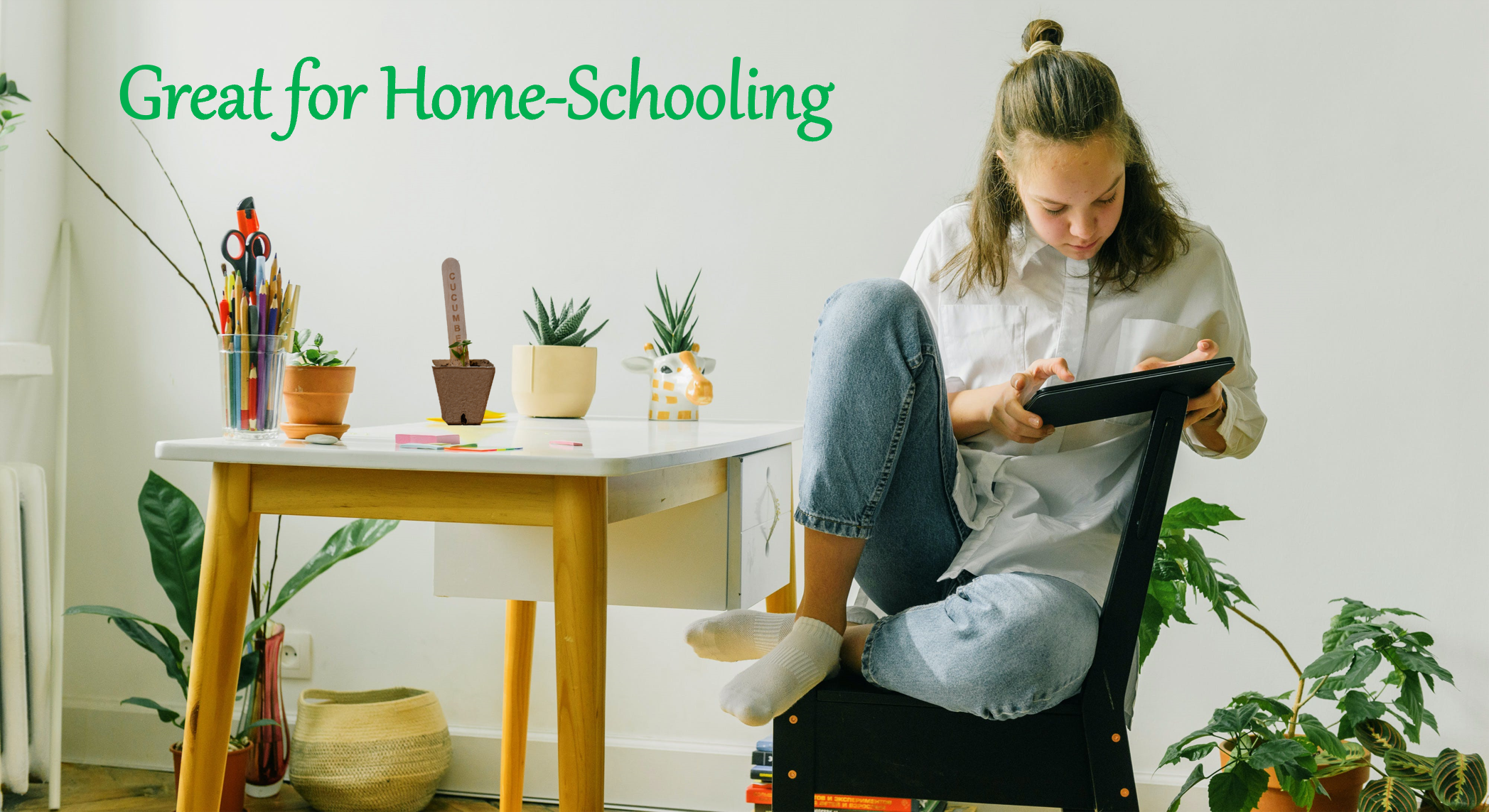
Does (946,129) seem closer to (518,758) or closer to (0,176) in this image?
(518,758)

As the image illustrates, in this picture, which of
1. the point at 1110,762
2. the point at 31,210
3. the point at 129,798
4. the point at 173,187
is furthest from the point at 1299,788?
the point at 31,210

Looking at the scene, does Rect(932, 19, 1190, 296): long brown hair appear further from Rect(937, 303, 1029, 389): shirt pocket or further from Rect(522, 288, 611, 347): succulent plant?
Rect(522, 288, 611, 347): succulent plant

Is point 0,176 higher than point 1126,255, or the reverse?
point 0,176

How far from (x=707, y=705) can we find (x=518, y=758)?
377mm

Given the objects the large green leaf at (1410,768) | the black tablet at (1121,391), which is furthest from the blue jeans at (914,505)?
the large green leaf at (1410,768)

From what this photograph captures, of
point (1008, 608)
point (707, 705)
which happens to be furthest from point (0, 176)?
point (1008, 608)

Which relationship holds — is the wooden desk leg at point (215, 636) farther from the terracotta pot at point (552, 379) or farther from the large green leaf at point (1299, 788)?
the large green leaf at point (1299, 788)

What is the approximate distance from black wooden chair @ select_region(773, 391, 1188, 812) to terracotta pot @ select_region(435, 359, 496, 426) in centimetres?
63

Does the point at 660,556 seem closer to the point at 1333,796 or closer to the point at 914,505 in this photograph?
the point at 914,505

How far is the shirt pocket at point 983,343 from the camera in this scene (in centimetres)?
115

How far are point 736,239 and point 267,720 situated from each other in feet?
3.80

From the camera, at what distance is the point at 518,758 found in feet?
5.44

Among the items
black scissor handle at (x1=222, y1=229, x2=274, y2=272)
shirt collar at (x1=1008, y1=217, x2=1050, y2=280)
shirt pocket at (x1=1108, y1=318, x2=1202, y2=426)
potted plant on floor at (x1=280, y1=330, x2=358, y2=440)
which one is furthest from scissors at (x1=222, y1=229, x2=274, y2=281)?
shirt pocket at (x1=1108, y1=318, x2=1202, y2=426)

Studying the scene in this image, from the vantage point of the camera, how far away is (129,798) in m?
1.88
